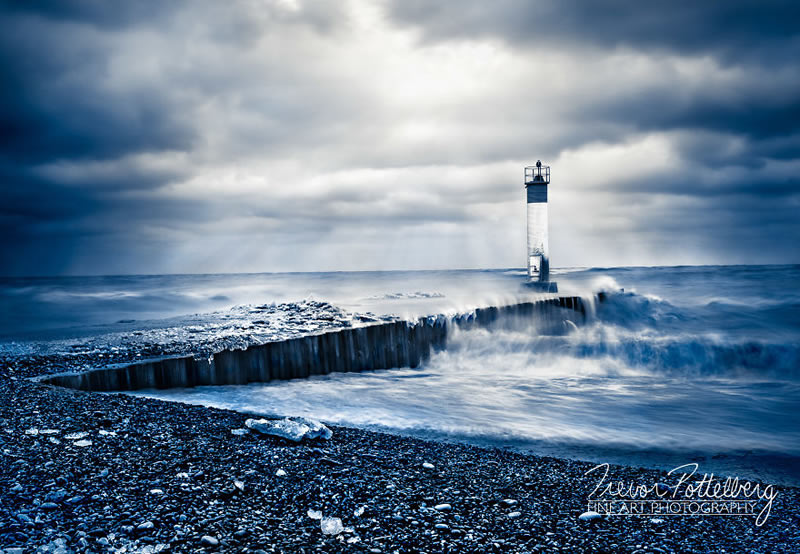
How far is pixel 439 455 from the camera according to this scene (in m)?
4.18

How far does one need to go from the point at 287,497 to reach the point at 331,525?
0.46 m

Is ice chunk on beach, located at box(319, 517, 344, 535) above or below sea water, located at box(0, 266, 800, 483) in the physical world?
above

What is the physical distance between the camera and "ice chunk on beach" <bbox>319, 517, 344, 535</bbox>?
265 centimetres

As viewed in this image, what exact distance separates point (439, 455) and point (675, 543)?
1874mm

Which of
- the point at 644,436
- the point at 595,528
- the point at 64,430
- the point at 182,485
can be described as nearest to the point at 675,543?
the point at 595,528

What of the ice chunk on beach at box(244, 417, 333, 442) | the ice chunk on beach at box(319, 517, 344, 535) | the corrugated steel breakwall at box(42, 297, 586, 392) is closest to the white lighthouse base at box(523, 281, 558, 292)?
the corrugated steel breakwall at box(42, 297, 586, 392)

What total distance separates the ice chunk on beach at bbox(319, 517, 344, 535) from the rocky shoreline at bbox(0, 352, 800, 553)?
1.1 inches

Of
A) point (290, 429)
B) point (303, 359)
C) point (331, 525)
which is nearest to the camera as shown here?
point (331, 525)

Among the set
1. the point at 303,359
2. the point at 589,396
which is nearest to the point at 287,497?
the point at 303,359

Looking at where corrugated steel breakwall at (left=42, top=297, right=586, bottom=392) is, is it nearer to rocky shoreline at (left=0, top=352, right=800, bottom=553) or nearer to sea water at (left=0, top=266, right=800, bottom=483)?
sea water at (left=0, top=266, right=800, bottom=483)

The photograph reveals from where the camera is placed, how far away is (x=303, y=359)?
8289mm

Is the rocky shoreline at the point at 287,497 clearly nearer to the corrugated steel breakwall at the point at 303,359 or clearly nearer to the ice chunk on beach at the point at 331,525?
the ice chunk on beach at the point at 331,525

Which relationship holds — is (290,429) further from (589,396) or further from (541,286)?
(541,286)

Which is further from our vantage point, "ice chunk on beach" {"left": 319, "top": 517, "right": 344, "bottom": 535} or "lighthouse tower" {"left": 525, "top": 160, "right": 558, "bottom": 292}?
"lighthouse tower" {"left": 525, "top": 160, "right": 558, "bottom": 292}
